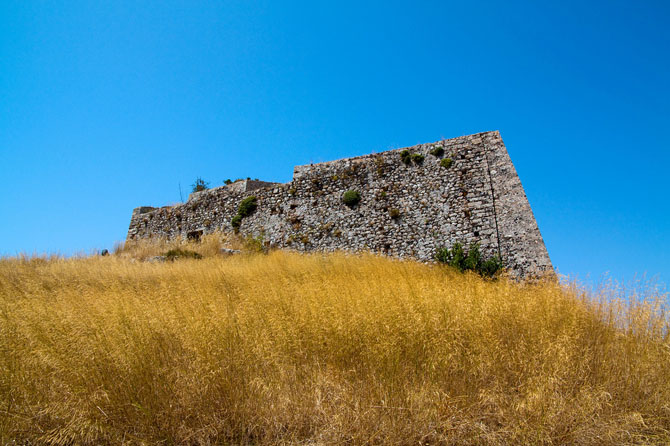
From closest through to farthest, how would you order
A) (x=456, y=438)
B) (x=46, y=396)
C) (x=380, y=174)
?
(x=456, y=438) → (x=46, y=396) → (x=380, y=174)

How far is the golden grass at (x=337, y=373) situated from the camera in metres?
3.52

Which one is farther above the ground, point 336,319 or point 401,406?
point 336,319

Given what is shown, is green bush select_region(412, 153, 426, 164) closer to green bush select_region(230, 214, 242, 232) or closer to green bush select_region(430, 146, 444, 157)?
green bush select_region(430, 146, 444, 157)

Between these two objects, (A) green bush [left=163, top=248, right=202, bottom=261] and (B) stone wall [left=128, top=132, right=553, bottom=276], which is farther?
(A) green bush [left=163, top=248, right=202, bottom=261]

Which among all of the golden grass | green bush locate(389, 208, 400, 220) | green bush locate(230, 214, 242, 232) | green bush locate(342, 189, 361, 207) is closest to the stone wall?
green bush locate(389, 208, 400, 220)

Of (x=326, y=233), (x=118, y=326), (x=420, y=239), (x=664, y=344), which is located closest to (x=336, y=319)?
(x=118, y=326)

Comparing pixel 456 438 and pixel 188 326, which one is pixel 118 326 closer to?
pixel 188 326

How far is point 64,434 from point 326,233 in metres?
10.9

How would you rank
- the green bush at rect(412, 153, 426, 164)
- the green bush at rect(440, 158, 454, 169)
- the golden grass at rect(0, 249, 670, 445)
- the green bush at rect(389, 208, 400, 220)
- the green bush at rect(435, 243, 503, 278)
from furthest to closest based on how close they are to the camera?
1. the green bush at rect(412, 153, 426, 164)
2. the green bush at rect(389, 208, 400, 220)
3. the green bush at rect(440, 158, 454, 169)
4. the green bush at rect(435, 243, 503, 278)
5. the golden grass at rect(0, 249, 670, 445)

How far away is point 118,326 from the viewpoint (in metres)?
4.67

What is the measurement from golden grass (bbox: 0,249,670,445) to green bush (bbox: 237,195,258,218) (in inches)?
433

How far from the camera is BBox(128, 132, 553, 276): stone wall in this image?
37.1 ft

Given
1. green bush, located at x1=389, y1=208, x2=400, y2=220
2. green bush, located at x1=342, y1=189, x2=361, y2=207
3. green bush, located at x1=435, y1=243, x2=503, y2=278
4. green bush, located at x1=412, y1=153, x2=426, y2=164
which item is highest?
green bush, located at x1=412, y1=153, x2=426, y2=164

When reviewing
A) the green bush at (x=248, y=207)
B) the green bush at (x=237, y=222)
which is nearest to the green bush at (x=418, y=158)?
the green bush at (x=248, y=207)
